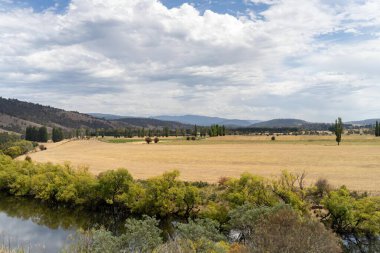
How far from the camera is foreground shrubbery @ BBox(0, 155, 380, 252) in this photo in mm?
18766

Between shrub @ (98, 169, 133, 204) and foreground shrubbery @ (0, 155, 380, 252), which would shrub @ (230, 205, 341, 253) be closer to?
foreground shrubbery @ (0, 155, 380, 252)

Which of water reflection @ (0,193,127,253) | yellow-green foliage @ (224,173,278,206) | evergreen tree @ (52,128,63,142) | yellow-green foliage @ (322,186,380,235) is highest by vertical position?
evergreen tree @ (52,128,63,142)

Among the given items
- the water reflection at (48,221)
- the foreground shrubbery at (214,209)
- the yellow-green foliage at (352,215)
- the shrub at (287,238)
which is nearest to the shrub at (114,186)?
the foreground shrubbery at (214,209)

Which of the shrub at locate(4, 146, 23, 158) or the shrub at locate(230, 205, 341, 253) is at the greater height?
the shrub at locate(230, 205, 341, 253)

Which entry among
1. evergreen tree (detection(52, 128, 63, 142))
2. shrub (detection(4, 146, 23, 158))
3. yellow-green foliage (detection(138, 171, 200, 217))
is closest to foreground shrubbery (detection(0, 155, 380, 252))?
yellow-green foliage (detection(138, 171, 200, 217))

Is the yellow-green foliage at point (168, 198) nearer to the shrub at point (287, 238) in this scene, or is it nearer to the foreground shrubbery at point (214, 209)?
the foreground shrubbery at point (214, 209)

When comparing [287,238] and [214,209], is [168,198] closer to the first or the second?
[214,209]

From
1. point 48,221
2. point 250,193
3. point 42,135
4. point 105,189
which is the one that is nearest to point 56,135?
point 42,135

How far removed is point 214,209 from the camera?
124ft

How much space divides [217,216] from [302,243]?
61.2ft

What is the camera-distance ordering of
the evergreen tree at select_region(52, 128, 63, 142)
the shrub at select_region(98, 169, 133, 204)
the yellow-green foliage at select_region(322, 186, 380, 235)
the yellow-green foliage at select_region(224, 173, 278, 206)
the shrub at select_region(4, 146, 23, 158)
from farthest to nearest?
the evergreen tree at select_region(52, 128, 63, 142)
the shrub at select_region(4, 146, 23, 158)
the shrub at select_region(98, 169, 133, 204)
the yellow-green foliage at select_region(224, 173, 278, 206)
the yellow-green foliage at select_region(322, 186, 380, 235)

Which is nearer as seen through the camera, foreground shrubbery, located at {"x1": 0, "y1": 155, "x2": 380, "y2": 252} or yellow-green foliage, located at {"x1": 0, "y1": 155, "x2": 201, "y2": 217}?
foreground shrubbery, located at {"x1": 0, "y1": 155, "x2": 380, "y2": 252}

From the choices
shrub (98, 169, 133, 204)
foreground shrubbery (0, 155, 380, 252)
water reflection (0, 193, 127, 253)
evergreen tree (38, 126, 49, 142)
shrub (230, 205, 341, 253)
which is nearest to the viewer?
shrub (230, 205, 341, 253)

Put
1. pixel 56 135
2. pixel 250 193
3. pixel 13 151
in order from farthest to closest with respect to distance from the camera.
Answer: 1. pixel 56 135
2. pixel 13 151
3. pixel 250 193
